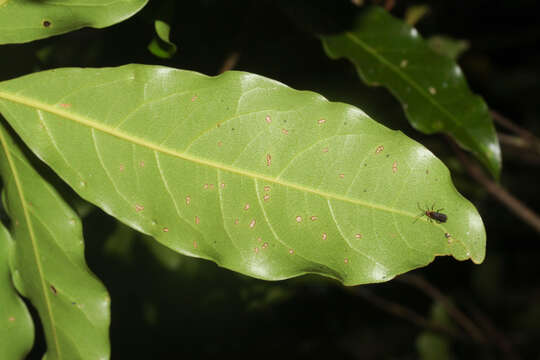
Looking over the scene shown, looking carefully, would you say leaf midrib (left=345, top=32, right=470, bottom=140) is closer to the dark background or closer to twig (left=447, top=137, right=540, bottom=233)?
the dark background

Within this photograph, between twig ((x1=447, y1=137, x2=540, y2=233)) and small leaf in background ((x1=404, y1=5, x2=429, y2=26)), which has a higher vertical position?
small leaf in background ((x1=404, y1=5, x2=429, y2=26))

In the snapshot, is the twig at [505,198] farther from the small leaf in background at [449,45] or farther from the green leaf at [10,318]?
the green leaf at [10,318]

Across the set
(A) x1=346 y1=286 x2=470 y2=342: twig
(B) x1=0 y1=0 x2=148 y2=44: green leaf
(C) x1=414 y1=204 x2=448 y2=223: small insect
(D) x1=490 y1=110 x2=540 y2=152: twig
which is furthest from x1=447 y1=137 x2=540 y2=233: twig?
(B) x1=0 y1=0 x2=148 y2=44: green leaf

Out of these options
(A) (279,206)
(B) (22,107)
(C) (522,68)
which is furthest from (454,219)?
(C) (522,68)

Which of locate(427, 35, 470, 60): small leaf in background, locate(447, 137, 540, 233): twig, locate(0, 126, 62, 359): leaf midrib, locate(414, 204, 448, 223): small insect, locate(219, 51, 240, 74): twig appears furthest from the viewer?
locate(427, 35, 470, 60): small leaf in background

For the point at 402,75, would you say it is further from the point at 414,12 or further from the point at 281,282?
the point at 281,282

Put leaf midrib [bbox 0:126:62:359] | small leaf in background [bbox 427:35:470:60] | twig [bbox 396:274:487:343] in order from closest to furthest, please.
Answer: leaf midrib [bbox 0:126:62:359] < small leaf in background [bbox 427:35:470:60] < twig [bbox 396:274:487:343]
